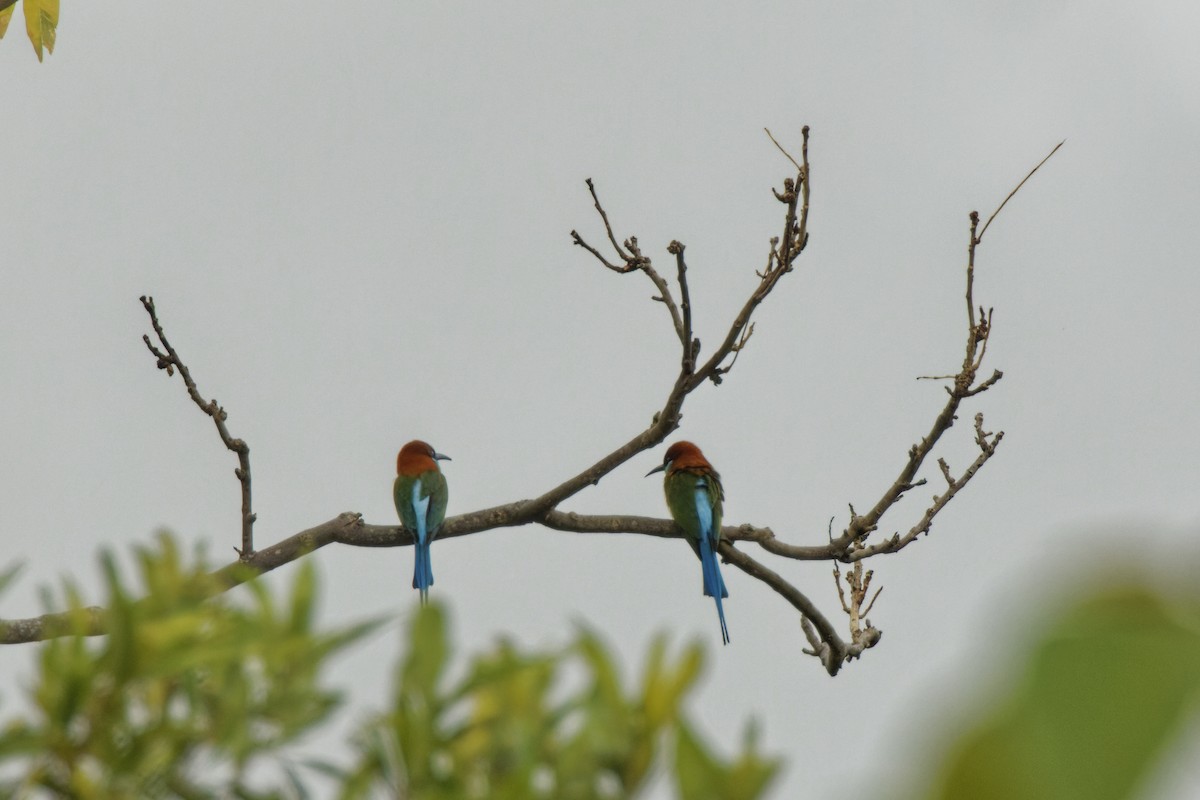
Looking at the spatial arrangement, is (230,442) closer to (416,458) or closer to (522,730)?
(416,458)

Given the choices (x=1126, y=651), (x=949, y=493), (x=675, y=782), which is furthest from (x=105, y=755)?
(x=949, y=493)

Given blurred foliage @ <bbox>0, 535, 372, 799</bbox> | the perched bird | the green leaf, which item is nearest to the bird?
the perched bird

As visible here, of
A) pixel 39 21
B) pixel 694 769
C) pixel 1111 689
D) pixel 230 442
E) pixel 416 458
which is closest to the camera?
pixel 1111 689

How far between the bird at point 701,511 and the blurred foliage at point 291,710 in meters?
4.28

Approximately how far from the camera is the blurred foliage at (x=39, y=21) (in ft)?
10.2

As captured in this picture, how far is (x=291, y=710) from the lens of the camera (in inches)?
42.8

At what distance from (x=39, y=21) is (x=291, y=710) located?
2.66 metres

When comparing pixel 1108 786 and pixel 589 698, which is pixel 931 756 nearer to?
pixel 1108 786

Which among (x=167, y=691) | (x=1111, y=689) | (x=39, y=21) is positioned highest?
(x=39, y=21)

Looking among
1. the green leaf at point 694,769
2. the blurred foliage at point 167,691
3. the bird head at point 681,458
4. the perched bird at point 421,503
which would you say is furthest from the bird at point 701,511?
the green leaf at point 694,769

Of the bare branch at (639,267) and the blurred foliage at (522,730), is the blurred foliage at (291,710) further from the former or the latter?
the bare branch at (639,267)

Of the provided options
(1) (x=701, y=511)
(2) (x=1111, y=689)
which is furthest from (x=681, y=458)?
(2) (x=1111, y=689)

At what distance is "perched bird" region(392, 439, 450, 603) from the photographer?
556 centimetres

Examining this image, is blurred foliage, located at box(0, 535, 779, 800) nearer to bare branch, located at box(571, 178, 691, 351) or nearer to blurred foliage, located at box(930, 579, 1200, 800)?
blurred foliage, located at box(930, 579, 1200, 800)
